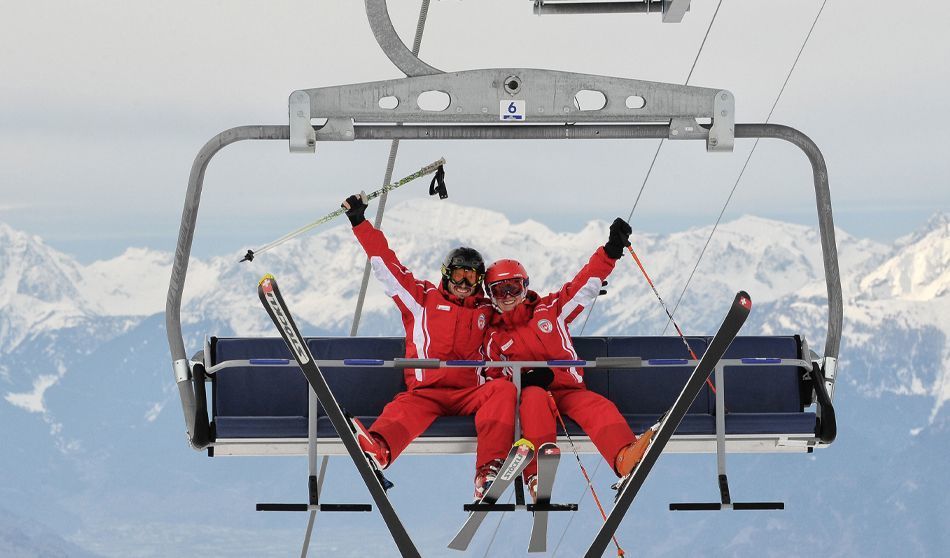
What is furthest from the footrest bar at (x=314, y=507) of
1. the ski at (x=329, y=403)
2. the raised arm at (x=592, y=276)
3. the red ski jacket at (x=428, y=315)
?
the raised arm at (x=592, y=276)

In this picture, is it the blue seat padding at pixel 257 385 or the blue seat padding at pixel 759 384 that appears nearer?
the blue seat padding at pixel 257 385

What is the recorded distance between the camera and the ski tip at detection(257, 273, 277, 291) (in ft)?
17.0

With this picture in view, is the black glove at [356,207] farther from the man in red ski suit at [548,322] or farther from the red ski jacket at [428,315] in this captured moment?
the man in red ski suit at [548,322]

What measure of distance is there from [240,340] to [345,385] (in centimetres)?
58

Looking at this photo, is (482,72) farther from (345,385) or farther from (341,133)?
(345,385)

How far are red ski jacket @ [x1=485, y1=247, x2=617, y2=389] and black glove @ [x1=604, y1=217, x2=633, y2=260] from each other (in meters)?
0.03

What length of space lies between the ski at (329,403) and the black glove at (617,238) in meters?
1.60

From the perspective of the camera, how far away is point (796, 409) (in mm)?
6848

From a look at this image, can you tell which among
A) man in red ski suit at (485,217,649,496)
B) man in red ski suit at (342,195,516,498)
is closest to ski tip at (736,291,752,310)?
man in red ski suit at (485,217,649,496)

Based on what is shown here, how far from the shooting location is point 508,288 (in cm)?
653

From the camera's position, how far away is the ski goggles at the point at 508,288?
257 inches

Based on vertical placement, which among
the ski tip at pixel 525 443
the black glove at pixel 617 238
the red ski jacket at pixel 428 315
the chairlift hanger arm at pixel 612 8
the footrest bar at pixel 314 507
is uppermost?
the chairlift hanger arm at pixel 612 8

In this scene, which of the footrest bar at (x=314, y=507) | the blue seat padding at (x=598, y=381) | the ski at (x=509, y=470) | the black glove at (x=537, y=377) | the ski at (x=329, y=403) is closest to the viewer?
the ski at (x=329, y=403)

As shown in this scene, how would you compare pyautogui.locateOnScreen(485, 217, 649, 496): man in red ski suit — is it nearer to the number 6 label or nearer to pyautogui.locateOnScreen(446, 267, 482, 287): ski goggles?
pyautogui.locateOnScreen(446, 267, 482, 287): ski goggles
